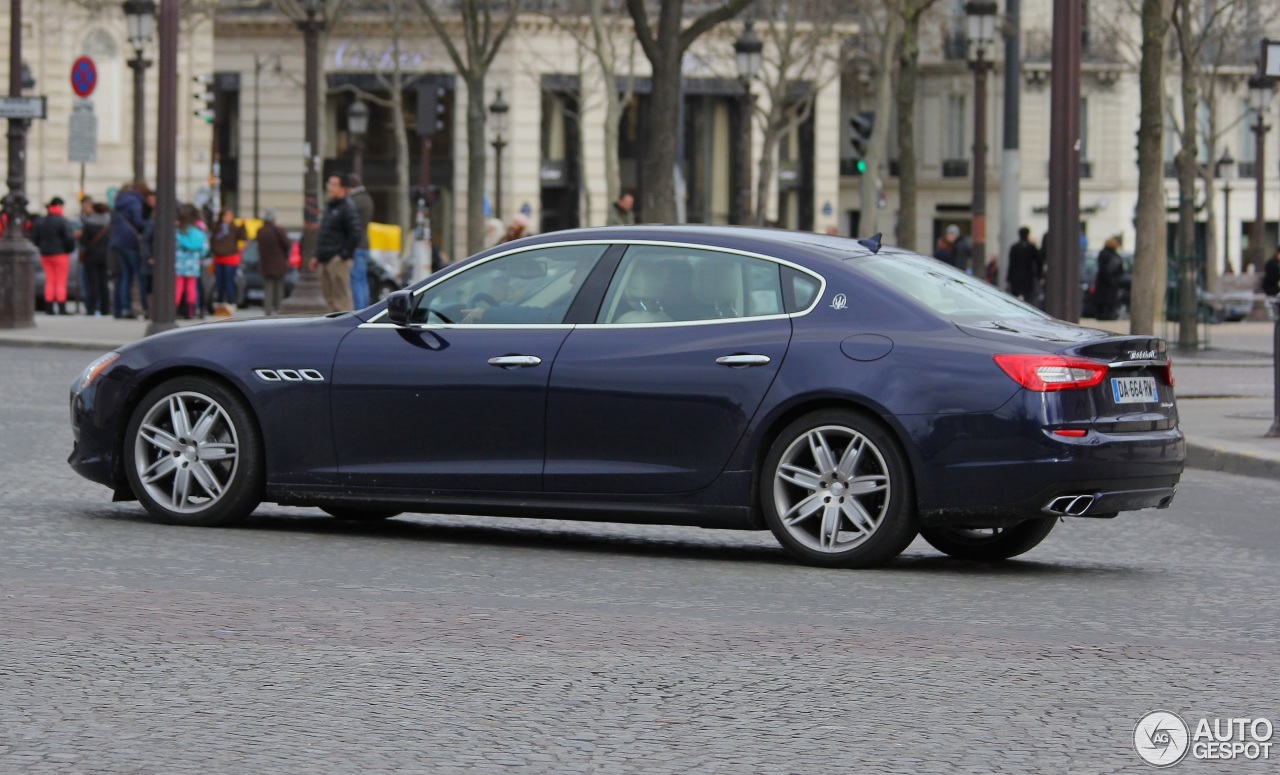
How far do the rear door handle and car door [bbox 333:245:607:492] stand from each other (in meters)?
0.73

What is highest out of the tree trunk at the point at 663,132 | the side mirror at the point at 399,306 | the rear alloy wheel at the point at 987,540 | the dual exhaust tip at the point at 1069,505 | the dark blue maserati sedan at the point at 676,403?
the tree trunk at the point at 663,132

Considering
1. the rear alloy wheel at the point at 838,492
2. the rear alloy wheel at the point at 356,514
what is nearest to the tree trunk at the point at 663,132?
the rear alloy wheel at the point at 356,514

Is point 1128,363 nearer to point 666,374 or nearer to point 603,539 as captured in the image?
point 666,374

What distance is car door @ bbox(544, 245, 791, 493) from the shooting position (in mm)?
9328

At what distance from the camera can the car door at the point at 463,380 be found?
31.6ft

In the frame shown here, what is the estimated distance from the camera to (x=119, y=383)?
10375mm

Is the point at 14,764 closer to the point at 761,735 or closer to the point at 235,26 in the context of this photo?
the point at 761,735

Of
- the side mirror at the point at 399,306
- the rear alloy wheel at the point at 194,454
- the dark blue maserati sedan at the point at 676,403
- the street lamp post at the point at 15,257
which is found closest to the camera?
the dark blue maserati sedan at the point at 676,403

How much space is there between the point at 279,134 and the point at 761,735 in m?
65.8

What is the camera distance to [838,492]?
9.17 m

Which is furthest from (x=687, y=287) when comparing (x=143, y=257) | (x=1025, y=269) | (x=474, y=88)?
(x=1025, y=269)

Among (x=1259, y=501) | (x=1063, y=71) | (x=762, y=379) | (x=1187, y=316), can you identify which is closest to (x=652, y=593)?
(x=762, y=379)

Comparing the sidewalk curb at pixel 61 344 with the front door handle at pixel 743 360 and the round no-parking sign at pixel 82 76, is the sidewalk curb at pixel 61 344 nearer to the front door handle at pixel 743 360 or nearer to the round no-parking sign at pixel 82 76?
the round no-parking sign at pixel 82 76

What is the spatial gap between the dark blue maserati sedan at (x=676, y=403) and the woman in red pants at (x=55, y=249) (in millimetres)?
23588
